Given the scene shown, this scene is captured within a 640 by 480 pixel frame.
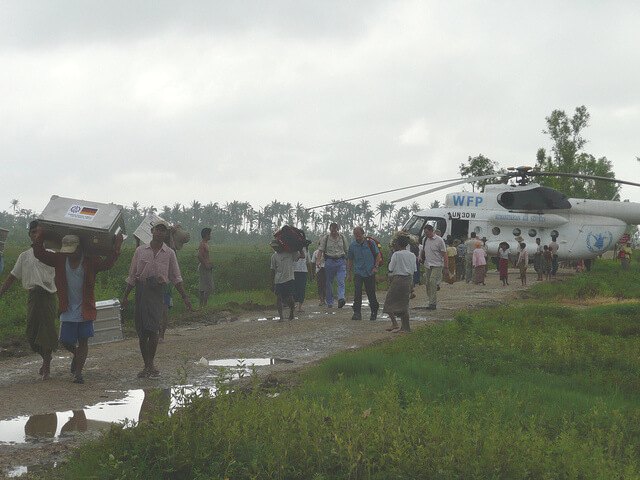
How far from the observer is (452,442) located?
395 centimetres

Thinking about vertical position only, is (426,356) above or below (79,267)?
below

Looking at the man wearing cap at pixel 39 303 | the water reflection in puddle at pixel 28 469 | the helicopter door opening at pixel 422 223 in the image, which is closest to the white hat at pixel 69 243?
the man wearing cap at pixel 39 303

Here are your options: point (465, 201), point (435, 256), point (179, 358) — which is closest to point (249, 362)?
point (179, 358)

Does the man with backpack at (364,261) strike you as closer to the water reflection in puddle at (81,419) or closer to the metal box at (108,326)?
the metal box at (108,326)

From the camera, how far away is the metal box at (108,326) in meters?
9.91

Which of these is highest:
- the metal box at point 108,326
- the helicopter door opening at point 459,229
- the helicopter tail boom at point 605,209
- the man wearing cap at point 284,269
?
the helicopter tail boom at point 605,209

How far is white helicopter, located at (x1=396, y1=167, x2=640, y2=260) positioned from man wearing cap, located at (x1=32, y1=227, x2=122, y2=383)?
1937 cm

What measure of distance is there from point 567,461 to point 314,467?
1491mm

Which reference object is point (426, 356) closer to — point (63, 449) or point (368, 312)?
point (63, 449)

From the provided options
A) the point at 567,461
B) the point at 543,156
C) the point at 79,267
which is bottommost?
the point at 567,461

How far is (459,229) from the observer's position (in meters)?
26.5

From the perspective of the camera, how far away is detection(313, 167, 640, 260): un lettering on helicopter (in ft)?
86.9

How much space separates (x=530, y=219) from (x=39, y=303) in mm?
22572

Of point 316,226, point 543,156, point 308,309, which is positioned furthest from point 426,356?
point 316,226
